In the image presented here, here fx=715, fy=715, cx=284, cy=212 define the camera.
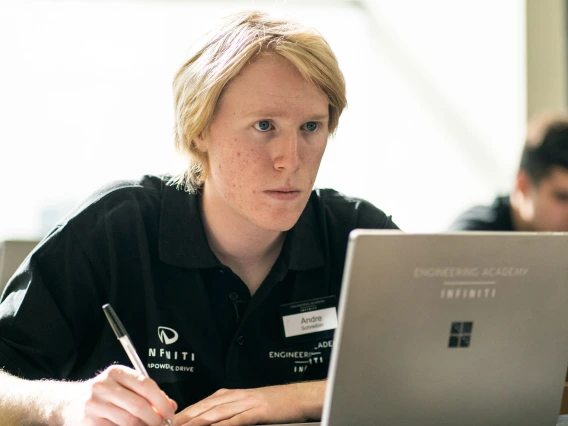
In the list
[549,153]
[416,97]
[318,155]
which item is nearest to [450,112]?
[416,97]

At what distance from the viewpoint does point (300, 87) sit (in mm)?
1523

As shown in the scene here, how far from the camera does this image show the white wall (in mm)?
3883

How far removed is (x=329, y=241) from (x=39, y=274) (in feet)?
2.20

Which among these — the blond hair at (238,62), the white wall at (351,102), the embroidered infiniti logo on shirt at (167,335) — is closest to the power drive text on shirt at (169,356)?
the embroidered infiniti logo on shirt at (167,335)

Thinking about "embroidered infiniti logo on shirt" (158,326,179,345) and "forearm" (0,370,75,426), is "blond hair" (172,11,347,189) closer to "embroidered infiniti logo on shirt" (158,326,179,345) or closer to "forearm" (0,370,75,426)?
"embroidered infiniti logo on shirt" (158,326,179,345)

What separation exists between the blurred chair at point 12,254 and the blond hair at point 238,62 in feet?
1.42

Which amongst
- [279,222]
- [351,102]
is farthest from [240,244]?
[351,102]

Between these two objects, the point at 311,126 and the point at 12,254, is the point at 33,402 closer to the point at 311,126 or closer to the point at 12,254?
the point at 12,254

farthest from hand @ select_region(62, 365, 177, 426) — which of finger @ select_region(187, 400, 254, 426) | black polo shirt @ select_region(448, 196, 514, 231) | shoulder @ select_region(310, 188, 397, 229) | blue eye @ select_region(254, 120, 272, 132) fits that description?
black polo shirt @ select_region(448, 196, 514, 231)

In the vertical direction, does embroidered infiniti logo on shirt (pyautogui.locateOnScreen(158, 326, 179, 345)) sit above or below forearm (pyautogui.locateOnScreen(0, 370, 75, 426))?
above

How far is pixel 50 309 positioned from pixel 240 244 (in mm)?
440

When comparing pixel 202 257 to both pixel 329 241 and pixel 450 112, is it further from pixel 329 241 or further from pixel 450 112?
pixel 450 112

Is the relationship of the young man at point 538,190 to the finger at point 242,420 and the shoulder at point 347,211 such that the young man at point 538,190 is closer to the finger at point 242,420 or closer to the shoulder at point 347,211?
the shoulder at point 347,211

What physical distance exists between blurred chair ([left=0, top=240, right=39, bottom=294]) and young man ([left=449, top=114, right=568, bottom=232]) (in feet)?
4.83
